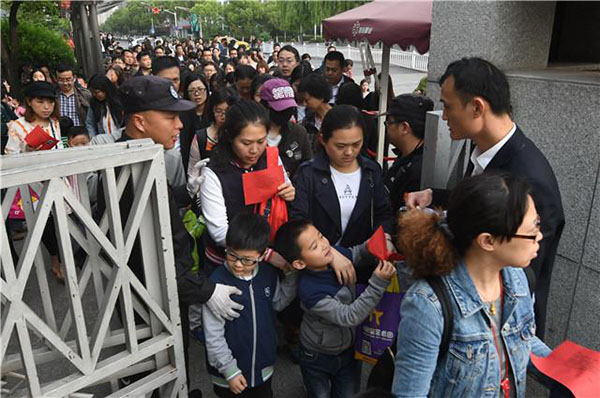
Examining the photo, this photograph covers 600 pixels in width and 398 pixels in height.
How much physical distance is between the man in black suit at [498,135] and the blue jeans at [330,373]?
3.05 feet

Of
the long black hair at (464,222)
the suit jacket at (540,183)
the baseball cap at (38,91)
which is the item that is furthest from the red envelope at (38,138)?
the suit jacket at (540,183)

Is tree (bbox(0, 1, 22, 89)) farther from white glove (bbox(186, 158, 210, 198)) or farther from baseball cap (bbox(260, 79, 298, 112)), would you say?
white glove (bbox(186, 158, 210, 198))

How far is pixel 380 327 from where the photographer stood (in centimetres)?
215

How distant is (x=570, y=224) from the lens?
274 cm

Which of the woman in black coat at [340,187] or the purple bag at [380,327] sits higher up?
the woman in black coat at [340,187]

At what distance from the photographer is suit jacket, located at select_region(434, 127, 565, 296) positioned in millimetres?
1855

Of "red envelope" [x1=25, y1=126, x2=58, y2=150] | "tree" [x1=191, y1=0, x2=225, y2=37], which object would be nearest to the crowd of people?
"red envelope" [x1=25, y1=126, x2=58, y2=150]

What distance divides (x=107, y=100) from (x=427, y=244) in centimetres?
511

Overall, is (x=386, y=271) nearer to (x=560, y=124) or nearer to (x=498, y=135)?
(x=498, y=135)

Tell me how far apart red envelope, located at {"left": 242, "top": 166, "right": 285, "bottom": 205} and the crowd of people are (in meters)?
0.04

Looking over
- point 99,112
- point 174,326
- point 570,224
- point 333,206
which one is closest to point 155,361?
point 174,326

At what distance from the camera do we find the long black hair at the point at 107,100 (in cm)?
531

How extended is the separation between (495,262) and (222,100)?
9.95ft

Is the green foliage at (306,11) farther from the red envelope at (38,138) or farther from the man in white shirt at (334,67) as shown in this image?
the red envelope at (38,138)
